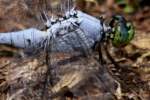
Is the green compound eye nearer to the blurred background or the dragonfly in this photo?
the dragonfly

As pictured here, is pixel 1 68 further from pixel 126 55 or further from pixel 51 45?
pixel 126 55

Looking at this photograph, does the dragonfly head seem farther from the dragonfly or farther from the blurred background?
the blurred background

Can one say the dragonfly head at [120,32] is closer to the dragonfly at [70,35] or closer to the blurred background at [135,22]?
the dragonfly at [70,35]

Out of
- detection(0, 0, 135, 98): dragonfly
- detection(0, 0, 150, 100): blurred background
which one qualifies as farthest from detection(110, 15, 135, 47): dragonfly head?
detection(0, 0, 150, 100): blurred background

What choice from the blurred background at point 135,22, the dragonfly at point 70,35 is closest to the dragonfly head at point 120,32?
the dragonfly at point 70,35

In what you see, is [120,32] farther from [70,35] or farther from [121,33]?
[70,35]

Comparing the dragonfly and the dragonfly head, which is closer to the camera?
the dragonfly

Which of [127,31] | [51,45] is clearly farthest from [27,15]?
[127,31]
